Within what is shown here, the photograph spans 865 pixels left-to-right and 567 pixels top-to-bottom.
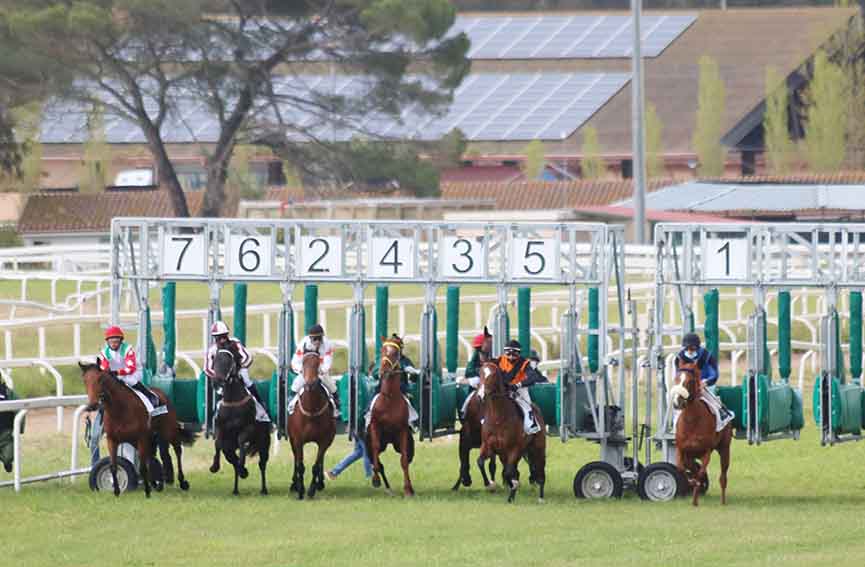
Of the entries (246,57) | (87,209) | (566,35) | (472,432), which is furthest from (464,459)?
(566,35)

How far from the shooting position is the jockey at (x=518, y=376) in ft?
46.6

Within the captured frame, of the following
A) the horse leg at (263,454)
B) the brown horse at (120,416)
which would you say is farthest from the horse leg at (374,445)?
the brown horse at (120,416)

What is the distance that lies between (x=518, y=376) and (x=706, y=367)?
1223mm

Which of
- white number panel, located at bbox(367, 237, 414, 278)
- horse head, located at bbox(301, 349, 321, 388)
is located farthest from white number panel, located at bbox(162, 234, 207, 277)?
horse head, located at bbox(301, 349, 321, 388)

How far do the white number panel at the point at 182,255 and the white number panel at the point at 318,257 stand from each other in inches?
27.3

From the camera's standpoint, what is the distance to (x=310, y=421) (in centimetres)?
1451

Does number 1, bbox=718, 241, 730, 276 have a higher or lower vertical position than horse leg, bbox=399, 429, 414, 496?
higher

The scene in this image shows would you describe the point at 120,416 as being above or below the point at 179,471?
above

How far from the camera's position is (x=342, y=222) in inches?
594

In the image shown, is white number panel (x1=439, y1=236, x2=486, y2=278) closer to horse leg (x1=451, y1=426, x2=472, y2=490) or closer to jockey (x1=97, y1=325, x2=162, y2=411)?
horse leg (x1=451, y1=426, x2=472, y2=490)

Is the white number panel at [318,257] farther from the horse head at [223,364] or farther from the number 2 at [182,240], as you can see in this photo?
the horse head at [223,364]

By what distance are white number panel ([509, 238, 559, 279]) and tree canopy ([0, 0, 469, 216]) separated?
87.8ft

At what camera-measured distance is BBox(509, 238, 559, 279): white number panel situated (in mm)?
14922

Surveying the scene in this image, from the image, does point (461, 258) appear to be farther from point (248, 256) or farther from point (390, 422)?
point (248, 256)
